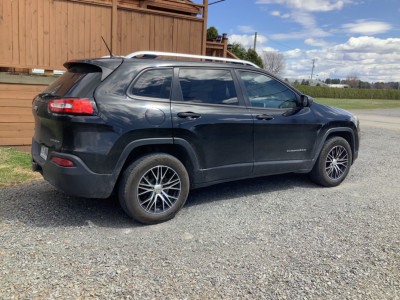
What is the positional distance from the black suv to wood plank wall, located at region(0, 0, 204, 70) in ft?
11.1

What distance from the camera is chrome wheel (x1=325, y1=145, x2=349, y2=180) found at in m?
5.24

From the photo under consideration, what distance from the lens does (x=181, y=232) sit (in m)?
3.62

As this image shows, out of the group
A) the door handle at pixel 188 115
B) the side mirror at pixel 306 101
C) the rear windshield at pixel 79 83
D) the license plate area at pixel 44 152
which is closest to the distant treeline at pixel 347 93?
the side mirror at pixel 306 101

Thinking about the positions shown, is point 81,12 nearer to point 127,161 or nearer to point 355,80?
point 127,161

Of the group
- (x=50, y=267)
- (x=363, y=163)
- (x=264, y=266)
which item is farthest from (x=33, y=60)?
(x=363, y=163)

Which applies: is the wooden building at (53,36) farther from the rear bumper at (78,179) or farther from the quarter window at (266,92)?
the quarter window at (266,92)

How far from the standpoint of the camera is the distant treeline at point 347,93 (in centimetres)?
4725

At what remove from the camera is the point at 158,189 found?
379 centimetres

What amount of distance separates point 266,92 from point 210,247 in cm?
228

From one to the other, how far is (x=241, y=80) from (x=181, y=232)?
2.04 meters

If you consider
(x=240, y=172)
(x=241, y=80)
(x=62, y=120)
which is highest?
(x=241, y=80)

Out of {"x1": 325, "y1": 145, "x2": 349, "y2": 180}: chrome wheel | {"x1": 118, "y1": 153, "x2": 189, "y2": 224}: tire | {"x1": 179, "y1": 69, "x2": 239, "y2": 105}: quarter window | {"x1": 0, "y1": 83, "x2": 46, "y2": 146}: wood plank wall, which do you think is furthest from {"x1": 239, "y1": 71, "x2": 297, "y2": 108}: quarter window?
{"x1": 0, "y1": 83, "x2": 46, "y2": 146}: wood plank wall

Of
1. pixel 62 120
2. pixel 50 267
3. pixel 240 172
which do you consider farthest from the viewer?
pixel 240 172

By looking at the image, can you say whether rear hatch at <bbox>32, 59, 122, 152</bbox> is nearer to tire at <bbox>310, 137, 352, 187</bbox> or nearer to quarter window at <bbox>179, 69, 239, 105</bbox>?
quarter window at <bbox>179, 69, 239, 105</bbox>
